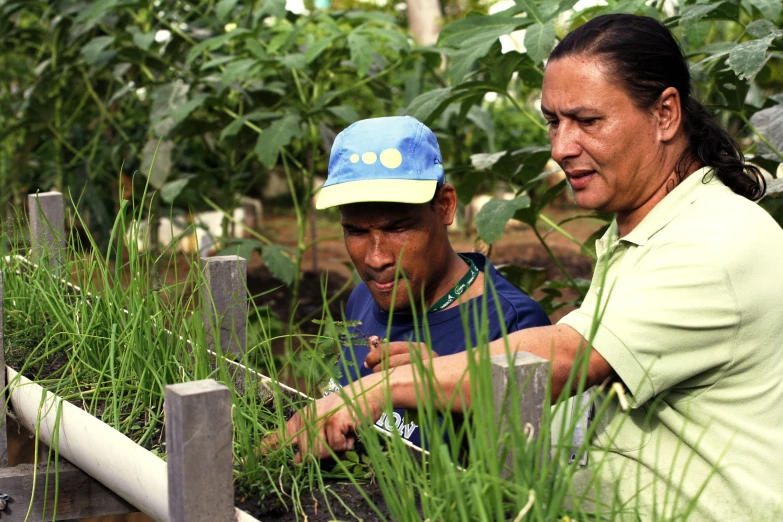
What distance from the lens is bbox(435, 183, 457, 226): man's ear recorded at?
2186 mm

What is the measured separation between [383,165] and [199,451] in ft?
2.72

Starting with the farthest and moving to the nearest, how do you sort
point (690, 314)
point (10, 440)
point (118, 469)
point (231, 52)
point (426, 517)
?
point (231, 52)
point (10, 440)
point (118, 469)
point (690, 314)
point (426, 517)

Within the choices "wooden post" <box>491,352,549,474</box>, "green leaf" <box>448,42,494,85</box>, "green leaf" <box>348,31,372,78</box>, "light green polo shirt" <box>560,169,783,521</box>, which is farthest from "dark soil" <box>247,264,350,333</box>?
"wooden post" <box>491,352,549,474</box>

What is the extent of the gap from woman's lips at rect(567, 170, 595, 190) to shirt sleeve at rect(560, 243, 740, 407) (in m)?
0.34

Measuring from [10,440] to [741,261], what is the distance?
3.05 m

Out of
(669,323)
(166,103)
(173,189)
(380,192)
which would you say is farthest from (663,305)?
(166,103)

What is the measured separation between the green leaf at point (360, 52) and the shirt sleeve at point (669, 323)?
7.71ft

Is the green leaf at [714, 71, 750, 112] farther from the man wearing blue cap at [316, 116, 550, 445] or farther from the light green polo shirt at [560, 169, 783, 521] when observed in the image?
the light green polo shirt at [560, 169, 783, 521]

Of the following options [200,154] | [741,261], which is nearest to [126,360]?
[741,261]

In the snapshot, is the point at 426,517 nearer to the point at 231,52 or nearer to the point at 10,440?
the point at 10,440

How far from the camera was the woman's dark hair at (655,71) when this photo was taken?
1770 mm

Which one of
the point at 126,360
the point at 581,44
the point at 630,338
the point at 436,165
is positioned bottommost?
the point at 126,360

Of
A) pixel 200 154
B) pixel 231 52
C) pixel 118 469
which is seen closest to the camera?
pixel 118 469

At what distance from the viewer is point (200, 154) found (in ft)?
30.4
